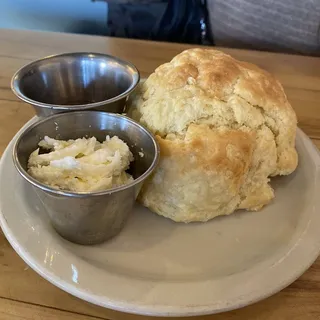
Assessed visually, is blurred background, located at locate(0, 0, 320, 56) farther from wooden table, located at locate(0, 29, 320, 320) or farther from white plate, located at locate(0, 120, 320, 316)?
white plate, located at locate(0, 120, 320, 316)

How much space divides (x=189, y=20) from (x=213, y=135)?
4.11 feet

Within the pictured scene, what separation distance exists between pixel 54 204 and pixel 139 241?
0.18 m

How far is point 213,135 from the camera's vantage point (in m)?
0.93

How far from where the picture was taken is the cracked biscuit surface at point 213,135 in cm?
91

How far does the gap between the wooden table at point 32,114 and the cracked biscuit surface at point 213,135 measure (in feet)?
0.70

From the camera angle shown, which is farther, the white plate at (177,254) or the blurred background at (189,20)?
the blurred background at (189,20)

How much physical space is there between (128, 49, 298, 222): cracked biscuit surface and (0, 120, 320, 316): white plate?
1.7 inches

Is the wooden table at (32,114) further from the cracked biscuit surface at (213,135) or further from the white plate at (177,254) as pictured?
the cracked biscuit surface at (213,135)

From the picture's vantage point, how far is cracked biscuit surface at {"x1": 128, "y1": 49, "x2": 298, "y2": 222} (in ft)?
2.99

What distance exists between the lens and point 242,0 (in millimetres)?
1837

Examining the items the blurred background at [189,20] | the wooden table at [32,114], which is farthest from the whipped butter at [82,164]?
the blurred background at [189,20]

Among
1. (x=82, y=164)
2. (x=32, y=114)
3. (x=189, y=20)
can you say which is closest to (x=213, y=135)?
(x=82, y=164)

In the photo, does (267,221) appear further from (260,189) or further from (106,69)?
(106,69)

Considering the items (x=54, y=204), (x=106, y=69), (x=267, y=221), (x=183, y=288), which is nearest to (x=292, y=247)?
(x=267, y=221)
